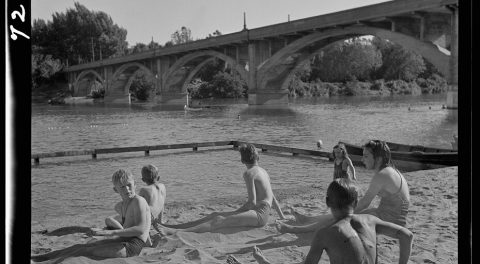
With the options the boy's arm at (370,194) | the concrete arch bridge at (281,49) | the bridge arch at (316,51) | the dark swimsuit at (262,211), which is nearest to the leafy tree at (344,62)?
the bridge arch at (316,51)

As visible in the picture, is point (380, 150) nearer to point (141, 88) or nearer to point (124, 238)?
point (124, 238)

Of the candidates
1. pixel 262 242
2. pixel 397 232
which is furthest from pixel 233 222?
pixel 397 232

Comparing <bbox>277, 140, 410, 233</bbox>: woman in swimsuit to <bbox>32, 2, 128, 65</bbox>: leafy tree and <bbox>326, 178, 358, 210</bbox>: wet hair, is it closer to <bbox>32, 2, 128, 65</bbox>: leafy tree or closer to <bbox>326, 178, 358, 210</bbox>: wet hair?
<bbox>326, 178, 358, 210</bbox>: wet hair

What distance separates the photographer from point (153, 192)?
16.8 ft

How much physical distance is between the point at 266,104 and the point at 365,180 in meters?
34.5

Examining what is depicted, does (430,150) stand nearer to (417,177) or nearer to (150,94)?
(417,177)

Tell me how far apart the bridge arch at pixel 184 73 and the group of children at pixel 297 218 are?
3867 cm

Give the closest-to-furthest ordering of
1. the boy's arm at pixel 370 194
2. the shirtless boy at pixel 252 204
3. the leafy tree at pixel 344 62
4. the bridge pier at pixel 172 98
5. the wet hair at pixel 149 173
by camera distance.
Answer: the boy's arm at pixel 370 194
the wet hair at pixel 149 173
the shirtless boy at pixel 252 204
the leafy tree at pixel 344 62
the bridge pier at pixel 172 98

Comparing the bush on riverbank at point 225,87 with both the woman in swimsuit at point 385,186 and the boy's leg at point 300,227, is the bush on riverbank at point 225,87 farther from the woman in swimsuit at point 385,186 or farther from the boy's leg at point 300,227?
the woman in swimsuit at point 385,186

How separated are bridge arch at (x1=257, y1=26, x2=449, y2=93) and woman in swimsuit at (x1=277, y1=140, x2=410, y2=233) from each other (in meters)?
24.1

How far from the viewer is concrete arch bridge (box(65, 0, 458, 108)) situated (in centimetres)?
2738

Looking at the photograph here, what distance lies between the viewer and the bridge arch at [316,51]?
92.0 ft

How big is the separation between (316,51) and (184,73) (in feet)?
68.8
